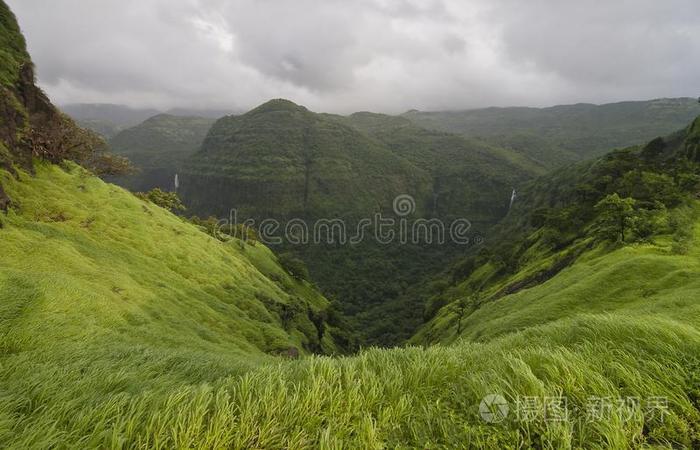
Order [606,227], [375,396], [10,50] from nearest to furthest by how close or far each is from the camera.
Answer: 1. [375,396]
2. [10,50]
3. [606,227]

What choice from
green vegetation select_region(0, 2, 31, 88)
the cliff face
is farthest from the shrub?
green vegetation select_region(0, 2, 31, 88)

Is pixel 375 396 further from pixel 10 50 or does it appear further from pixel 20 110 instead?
pixel 10 50

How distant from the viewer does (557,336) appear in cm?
676

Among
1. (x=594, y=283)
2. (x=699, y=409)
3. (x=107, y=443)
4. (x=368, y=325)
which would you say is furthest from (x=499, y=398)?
(x=368, y=325)

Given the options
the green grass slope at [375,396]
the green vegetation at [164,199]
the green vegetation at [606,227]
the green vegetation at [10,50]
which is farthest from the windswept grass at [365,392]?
the green vegetation at [164,199]

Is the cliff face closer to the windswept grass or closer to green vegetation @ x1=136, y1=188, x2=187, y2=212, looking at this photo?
the windswept grass

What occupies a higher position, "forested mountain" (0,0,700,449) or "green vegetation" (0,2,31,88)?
"green vegetation" (0,2,31,88)

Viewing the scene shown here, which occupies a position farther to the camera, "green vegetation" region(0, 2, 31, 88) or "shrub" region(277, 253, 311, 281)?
"shrub" region(277, 253, 311, 281)

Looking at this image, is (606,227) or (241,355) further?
(606,227)

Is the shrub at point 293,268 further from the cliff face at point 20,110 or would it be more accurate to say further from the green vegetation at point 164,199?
the cliff face at point 20,110

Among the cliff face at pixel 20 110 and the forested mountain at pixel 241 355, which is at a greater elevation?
the cliff face at pixel 20 110

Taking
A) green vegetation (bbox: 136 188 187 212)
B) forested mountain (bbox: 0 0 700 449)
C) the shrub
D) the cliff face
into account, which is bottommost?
the shrub

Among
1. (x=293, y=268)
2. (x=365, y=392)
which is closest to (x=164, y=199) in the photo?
(x=293, y=268)

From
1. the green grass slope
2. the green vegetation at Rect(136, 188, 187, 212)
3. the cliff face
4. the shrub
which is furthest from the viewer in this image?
the shrub
